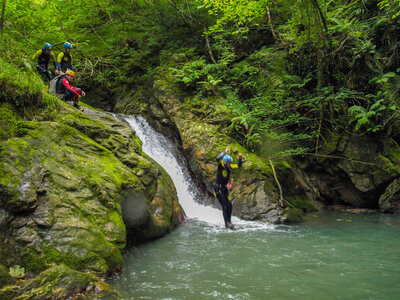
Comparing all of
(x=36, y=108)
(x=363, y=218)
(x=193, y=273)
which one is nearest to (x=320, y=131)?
(x=363, y=218)

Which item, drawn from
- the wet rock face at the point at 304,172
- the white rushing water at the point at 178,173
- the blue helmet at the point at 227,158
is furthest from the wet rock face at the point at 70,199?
the wet rock face at the point at 304,172

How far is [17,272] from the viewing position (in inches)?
144

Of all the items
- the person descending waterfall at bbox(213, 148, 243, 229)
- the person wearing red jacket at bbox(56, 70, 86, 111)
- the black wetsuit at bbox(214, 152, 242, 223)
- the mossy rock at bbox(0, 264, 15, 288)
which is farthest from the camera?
the black wetsuit at bbox(214, 152, 242, 223)

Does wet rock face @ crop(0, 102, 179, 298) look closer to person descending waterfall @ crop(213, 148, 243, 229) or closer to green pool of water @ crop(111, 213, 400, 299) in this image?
green pool of water @ crop(111, 213, 400, 299)

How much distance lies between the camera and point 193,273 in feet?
16.3

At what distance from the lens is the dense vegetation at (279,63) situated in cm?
1030

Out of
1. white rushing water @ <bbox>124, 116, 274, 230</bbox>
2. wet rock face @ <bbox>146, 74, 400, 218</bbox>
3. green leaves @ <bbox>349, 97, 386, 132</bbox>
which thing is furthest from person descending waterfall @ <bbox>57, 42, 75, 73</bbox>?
green leaves @ <bbox>349, 97, 386, 132</bbox>

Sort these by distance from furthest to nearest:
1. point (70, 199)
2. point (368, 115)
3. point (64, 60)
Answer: point (368, 115)
point (64, 60)
point (70, 199)

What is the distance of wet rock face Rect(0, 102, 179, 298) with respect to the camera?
4043 millimetres

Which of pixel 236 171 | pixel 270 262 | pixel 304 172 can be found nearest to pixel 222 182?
pixel 236 171

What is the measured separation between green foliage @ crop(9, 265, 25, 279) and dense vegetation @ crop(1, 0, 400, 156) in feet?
26.9

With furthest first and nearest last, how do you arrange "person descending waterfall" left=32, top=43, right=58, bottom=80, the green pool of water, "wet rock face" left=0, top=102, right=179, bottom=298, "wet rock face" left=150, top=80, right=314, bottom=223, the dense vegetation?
the dense vegetation < "wet rock face" left=150, top=80, right=314, bottom=223 < "person descending waterfall" left=32, top=43, right=58, bottom=80 < the green pool of water < "wet rock face" left=0, top=102, right=179, bottom=298

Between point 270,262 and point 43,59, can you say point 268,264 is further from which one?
point 43,59

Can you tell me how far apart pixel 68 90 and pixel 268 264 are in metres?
7.76
